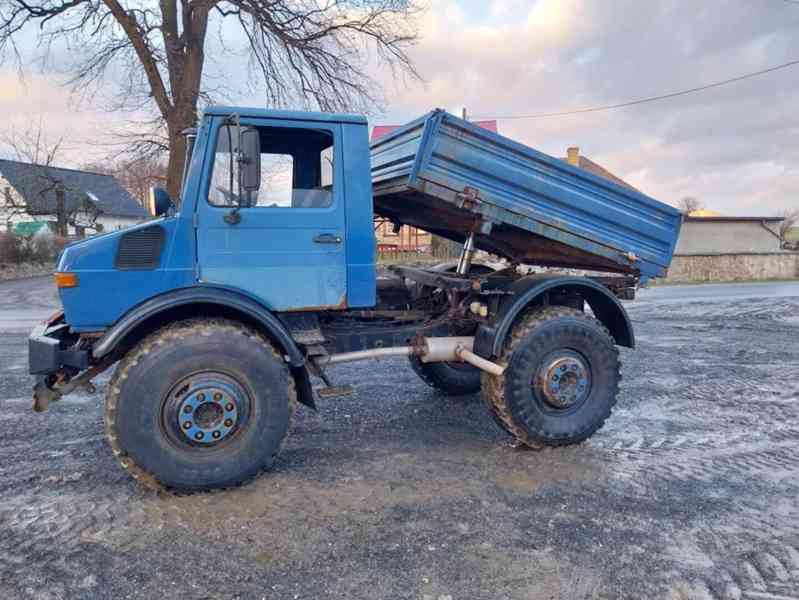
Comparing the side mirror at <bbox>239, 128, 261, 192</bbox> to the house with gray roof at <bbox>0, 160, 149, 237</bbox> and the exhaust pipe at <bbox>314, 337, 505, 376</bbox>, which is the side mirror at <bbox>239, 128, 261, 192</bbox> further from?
the house with gray roof at <bbox>0, 160, 149, 237</bbox>

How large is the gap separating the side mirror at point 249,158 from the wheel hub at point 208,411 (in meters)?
1.33

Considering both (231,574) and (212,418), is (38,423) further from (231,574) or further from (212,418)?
(231,574)

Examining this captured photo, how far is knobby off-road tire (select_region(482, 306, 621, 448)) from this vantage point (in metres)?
4.55

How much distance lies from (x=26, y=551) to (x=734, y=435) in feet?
17.4

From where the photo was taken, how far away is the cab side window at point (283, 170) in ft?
12.8

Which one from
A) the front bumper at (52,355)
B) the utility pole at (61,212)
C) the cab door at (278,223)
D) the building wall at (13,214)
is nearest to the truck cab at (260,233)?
the cab door at (278,223)

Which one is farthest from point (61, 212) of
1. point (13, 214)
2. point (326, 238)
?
point (326, 238)

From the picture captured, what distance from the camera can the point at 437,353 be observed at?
4.78 metres

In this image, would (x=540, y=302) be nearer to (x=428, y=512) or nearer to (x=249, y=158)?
(x=428, y=512)

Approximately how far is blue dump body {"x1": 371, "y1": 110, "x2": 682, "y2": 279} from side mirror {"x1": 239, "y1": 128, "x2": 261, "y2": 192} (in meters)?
1.11

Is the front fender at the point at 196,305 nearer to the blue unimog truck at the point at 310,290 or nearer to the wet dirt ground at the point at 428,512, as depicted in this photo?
the blue unimog truck at the point at 310,290

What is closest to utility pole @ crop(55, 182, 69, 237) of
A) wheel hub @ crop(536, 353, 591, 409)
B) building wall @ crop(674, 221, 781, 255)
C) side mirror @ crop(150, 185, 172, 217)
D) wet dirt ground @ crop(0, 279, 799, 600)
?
wet dirt ground @ crop(0, 279, 799, 600)

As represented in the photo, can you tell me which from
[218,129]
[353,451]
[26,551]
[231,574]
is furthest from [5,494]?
[218,129]

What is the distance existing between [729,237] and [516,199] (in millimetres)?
33522
